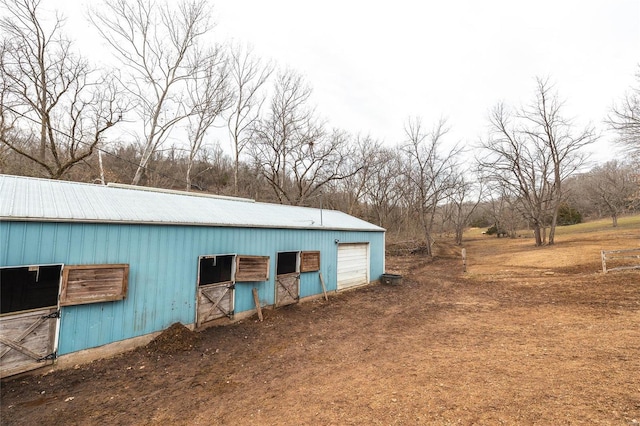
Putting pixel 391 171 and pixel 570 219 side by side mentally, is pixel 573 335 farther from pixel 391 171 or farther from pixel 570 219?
pixel 570 219

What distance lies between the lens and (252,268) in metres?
8.62

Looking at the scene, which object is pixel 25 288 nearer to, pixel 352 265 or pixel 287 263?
pixel 287 263

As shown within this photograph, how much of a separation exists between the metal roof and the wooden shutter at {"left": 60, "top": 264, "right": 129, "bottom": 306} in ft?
3.28

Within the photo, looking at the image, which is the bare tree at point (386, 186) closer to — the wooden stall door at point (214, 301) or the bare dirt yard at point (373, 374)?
the bare dirt yard at point (373, 374)

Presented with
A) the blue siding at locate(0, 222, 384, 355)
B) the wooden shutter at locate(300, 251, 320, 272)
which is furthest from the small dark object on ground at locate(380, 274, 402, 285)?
the blue siding at locate(0, 222, 384, 355)

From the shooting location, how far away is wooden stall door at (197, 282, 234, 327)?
750cm

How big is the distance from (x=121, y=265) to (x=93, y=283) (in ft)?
1.84

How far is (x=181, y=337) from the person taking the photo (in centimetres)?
664

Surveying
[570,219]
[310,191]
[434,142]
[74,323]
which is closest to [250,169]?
[310,191]

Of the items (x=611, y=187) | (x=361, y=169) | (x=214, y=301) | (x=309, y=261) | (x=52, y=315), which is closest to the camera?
(x=52, y=315)

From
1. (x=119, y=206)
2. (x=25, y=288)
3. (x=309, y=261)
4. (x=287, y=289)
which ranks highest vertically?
(x=119, y=206)

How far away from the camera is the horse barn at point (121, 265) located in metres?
5.15

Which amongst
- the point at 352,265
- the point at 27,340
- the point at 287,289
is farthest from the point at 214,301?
the point at 352,265

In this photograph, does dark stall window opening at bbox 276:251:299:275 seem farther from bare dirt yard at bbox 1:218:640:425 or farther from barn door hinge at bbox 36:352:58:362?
barn door hinge at bbox 36:352:58:362
